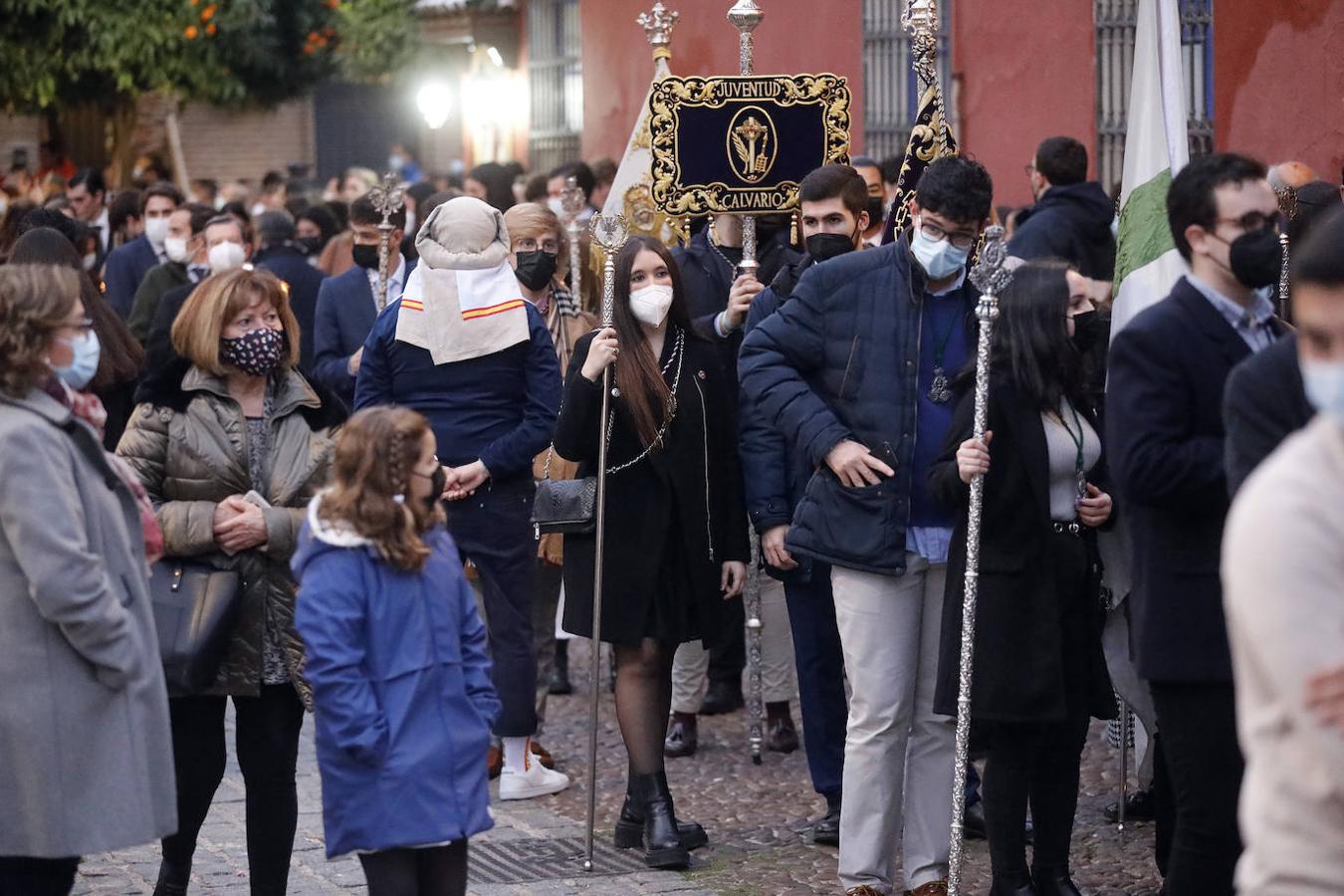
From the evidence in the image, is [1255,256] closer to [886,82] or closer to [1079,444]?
[1079,444]

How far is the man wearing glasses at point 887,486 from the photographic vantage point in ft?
19.9

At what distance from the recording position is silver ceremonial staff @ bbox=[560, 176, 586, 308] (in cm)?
884

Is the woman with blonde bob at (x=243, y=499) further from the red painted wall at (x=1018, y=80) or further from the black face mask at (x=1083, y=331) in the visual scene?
the red painted wall at (x=1018, y=80)

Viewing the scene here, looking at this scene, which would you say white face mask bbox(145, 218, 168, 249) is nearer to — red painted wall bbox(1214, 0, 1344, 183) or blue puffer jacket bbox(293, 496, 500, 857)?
red painted wall bbox(1214, 0, 1344, 183)

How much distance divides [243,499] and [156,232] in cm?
631

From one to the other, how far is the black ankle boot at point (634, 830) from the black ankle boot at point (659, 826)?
9 centimetres

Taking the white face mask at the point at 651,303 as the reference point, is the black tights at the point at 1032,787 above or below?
below

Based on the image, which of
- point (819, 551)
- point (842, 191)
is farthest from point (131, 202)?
point (819, 551)

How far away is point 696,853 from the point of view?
7.07 m

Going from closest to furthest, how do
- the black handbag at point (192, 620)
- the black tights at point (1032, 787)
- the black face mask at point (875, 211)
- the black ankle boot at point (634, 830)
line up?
1. the black handbag at point (192, 620)
2. the black tights at point (1032, 787)
3. the black ankle boot at point (634, 830)
4. the black face mask at point (875, 211)

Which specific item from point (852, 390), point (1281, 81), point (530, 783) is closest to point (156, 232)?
point (530, 783)

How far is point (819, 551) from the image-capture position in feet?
20.3

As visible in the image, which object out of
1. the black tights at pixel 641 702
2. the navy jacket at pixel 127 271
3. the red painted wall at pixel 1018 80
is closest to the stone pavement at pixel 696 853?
the black tights at pixel 641 702

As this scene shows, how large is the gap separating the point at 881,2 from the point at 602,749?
286 inches
